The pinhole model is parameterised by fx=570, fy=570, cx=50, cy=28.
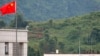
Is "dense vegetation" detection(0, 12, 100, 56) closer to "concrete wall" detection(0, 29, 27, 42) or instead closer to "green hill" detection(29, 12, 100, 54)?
"green hill" detection(29, 12, 100, 54)

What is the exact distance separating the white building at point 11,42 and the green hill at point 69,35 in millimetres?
83382

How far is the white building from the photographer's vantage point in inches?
1458

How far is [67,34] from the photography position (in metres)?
148

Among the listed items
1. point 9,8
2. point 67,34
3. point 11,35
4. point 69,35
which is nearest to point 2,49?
point 11,35

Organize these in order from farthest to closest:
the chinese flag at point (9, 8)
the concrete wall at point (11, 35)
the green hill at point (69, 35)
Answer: the green hill at point (69, 35) → the concrete wall at point (11, 35) → the chinese flag at point (9, 8)

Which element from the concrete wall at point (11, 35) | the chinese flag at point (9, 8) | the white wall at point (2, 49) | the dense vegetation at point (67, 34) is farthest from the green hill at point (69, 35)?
the chinese flag at point (9, 8)

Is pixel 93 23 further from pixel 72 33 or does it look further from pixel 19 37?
pixel 19 37

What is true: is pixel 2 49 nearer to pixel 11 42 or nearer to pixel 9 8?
pixel 11 42

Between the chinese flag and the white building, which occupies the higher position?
the chinese flag

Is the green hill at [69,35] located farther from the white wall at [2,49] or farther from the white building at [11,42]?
the white wall at [2,49]

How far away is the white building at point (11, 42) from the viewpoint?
37.0 meters

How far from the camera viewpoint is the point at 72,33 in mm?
146500

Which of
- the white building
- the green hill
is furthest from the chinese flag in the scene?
the green hill

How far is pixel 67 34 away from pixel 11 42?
111040mm
